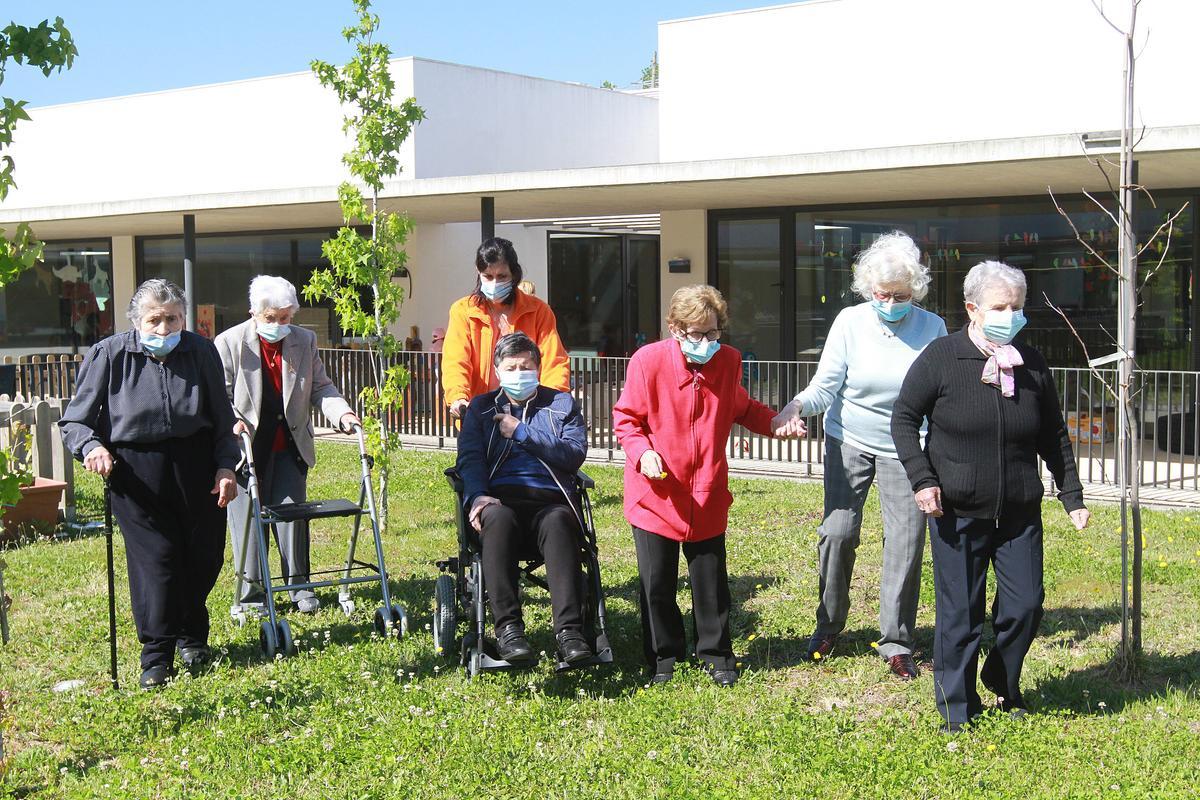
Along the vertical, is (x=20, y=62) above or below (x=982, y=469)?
above

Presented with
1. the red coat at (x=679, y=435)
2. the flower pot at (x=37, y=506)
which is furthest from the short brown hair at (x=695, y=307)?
the flower pot at (x=37, y=506)

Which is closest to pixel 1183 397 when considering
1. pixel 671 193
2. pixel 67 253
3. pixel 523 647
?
pixel 671 193

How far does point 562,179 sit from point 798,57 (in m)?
4.76

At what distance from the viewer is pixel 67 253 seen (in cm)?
2539

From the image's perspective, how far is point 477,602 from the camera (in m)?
5.56

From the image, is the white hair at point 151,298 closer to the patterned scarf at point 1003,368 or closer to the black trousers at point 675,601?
the black trousers at point 675,601

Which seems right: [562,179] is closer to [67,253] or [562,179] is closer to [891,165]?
[891,165]

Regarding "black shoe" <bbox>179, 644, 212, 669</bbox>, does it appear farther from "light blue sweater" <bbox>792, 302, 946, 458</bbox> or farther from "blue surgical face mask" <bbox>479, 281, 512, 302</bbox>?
"light blue sweater" <bbox>792, 302, 946, 458</bbox>

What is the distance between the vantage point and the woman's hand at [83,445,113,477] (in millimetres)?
5469

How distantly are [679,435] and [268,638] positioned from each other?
2353 millimetres

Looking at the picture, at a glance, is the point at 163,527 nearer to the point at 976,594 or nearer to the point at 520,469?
the point at 520,469

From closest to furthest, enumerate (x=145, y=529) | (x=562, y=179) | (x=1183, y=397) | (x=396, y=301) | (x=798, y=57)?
1. (x=145, y=529)
2. (x=396, y=301)
3. (x=1183, y=397)
4. (x=562, y=179)
5. (x=798, y=57)

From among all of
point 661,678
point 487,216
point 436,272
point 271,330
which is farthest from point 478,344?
Answer: point 436,272

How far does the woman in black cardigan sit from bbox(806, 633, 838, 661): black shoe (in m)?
0.99
